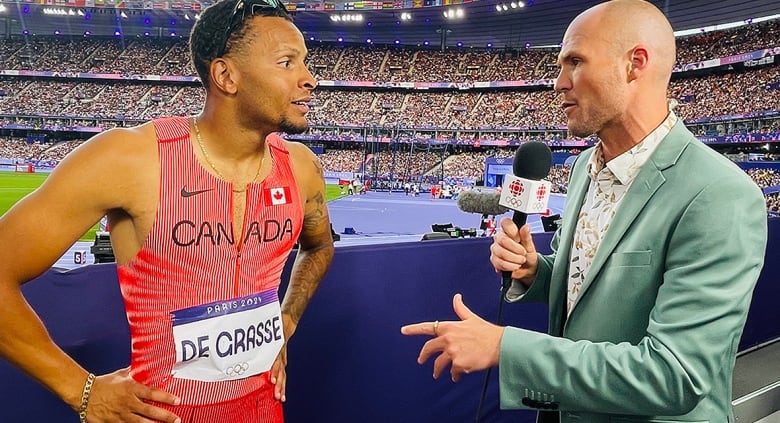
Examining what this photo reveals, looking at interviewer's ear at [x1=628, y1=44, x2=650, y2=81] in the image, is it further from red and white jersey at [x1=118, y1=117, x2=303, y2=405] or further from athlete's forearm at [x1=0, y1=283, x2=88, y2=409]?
athlete's forearm at [x1=0, y1=283, x2=88, y2=409]

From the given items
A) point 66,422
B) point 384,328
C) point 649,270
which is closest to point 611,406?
point 649,270

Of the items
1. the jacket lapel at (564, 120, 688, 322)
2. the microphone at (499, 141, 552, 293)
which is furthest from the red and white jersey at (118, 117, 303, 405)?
the jacket lapel at (564, 120, 688, 322)

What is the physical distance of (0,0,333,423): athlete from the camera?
4.40 feet

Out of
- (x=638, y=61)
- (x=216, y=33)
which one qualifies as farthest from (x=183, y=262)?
(x=638, y=61)

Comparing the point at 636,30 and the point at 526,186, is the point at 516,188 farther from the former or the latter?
the point at 636,30

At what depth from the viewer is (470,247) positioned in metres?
3.16

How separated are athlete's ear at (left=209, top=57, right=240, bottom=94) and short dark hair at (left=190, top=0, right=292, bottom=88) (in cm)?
2

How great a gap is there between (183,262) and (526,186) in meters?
1.07

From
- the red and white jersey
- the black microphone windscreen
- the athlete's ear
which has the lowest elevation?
the red and white jersey

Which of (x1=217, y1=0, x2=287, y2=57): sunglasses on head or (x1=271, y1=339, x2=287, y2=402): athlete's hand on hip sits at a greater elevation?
(x1=217, y1=0, x2=287, y2=57): sunglasses on head

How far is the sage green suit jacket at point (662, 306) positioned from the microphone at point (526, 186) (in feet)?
1.07

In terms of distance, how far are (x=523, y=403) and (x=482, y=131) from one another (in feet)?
140

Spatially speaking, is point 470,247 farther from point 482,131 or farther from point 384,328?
point 482,131

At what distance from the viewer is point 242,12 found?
63.6 inches
